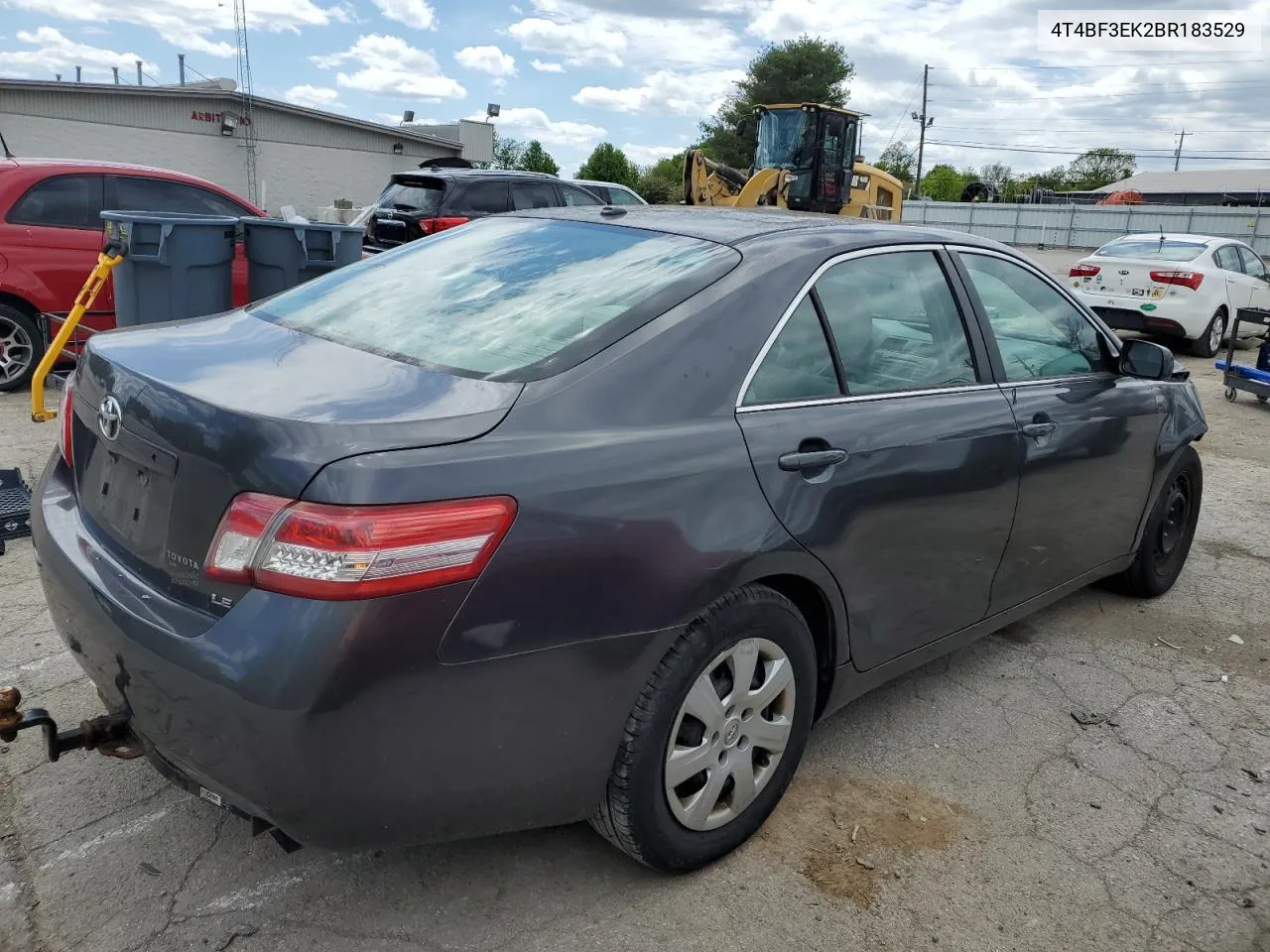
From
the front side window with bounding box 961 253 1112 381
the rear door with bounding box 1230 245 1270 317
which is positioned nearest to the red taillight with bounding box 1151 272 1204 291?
the rear door with bounding box 1230 245 1270 317

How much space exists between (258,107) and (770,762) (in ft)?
99.6

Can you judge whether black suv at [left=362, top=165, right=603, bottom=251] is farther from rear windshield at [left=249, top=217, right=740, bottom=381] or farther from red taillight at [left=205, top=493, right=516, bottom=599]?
red taillight at [left=205, top=493, right=516, bottom=599]

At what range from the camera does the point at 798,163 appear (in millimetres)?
16734

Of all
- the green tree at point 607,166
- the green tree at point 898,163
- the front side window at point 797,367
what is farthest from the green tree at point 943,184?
the front side window at point 797,367

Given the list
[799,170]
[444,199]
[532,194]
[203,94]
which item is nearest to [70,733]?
[444,199]

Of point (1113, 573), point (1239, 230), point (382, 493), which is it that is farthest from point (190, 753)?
point (1239, 230)

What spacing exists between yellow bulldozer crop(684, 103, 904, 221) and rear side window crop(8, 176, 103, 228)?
992cm

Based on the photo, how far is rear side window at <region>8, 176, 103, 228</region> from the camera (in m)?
7.67

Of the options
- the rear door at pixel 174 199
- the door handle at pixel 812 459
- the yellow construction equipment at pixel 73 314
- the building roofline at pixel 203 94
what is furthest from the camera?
the building roofline at pixel 203 94

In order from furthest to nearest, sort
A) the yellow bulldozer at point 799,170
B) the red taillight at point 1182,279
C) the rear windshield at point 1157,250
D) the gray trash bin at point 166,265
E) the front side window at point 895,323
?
1. the yellow bulldozer at point 799,170
2. the rear windshield at point 1157,250
3. the red taillight at point 1182,279
4. the gray trash bin at point 166,265
5. the front side window at point 895,323

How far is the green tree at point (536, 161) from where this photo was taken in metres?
47.2

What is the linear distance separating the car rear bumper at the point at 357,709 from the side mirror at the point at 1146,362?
2.62 m

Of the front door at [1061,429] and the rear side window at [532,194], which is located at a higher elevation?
the rear side window at [532,194]

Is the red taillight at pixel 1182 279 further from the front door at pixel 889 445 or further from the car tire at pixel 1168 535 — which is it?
the front door at pixel 889 445
